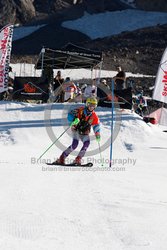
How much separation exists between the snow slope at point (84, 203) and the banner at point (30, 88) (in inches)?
197

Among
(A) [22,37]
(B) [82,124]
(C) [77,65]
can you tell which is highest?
(A) [22,37]

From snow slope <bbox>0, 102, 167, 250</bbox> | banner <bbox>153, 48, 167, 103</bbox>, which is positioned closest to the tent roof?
banner <bbox>153, 48, 167, 103</bbox>

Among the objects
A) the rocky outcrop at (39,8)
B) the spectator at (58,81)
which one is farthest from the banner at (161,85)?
the rocky outcrop at (39,8)

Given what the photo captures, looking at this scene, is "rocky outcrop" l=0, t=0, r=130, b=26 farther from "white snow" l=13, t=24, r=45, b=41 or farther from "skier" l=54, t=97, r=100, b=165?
"skier" l=54, t=97, r=100, b=165

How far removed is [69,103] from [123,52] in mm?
34622

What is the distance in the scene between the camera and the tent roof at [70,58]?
69.6ft

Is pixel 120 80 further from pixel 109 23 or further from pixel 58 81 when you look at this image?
pixel 109 23

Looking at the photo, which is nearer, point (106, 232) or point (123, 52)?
point (106, 232)

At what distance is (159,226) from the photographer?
19.5ft

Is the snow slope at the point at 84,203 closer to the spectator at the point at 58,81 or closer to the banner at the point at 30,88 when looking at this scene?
the banner at the point at 30,88

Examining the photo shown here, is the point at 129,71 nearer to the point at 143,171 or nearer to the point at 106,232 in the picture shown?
the point at 143,171

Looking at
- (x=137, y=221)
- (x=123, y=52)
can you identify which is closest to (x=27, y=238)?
(x=137, y=221)

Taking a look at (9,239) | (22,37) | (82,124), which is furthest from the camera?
(22,37)

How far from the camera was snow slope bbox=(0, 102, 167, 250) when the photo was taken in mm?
5141
